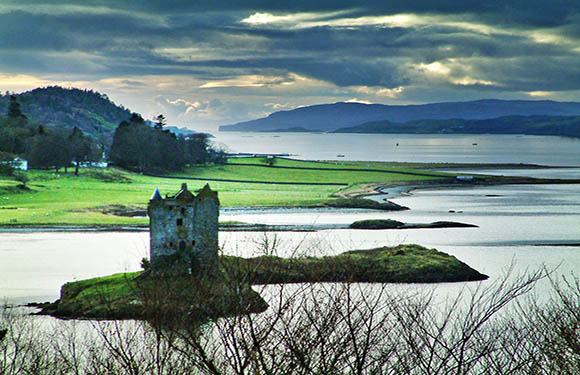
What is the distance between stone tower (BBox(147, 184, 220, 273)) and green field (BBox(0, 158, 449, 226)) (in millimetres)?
46765

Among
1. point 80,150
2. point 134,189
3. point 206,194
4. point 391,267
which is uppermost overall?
point 80,150

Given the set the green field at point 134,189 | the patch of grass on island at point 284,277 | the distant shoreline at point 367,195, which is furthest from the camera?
the green field at point 134,189

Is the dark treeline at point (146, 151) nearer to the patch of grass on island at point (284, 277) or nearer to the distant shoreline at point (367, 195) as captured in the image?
the distant shoreline at point (367, 195)

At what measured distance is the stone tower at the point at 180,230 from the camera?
52.2m

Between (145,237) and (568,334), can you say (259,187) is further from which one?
(568,334)

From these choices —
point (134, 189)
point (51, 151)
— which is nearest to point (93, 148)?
point (51, 151)

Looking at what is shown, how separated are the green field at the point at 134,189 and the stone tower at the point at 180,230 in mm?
46765

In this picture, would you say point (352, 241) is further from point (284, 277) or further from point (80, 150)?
point (80, 150)

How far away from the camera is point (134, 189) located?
139 meters

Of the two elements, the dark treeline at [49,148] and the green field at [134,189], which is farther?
the dark treeline at [49,148]

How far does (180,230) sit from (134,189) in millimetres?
89405

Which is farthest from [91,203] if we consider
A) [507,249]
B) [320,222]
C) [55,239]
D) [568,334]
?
[568,334]

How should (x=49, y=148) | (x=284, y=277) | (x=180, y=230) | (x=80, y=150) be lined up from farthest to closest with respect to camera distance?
(x=80, y=150) < (x=49, y=148) < (x=180, y=230) < (x=284, y=277)

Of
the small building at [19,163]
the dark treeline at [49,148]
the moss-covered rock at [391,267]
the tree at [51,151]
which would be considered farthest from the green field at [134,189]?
the moss-covered rock at [391,267]
